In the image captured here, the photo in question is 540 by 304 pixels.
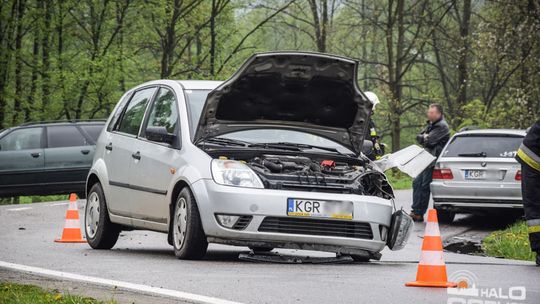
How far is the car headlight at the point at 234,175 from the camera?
9844mm

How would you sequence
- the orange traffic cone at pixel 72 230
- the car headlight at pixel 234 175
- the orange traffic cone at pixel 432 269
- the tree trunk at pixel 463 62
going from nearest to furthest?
the orange traffic cone at pixel 432 269, the car headlight at pixel 234 175, the orange traffic cone at pixel 72 230, the tree trunk at pixel 463 62

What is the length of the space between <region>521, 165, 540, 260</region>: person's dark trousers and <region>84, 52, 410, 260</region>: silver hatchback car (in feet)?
4.35

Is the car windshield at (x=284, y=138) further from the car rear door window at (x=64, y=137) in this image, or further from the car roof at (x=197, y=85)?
the car rear door window at (x=64, y=137)

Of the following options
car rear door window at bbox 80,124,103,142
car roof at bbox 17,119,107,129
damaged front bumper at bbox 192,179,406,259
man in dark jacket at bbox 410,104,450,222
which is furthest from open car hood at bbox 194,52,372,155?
car roof at bbox 17,119,107,129

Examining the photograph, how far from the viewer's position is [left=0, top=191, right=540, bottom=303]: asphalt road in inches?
302

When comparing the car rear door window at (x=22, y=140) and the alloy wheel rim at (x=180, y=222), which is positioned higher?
the alloy wheel rim at (x=180, y=222)

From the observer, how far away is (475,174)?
59.5 ft

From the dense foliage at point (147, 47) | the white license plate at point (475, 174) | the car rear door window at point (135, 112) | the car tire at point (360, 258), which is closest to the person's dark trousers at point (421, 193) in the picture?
the white license plate at point (475, 174)

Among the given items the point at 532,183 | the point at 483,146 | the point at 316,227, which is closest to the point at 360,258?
the point at 316,227

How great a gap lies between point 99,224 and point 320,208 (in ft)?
10.1

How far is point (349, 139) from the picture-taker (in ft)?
36.4

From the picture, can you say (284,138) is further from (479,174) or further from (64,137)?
(64,137)

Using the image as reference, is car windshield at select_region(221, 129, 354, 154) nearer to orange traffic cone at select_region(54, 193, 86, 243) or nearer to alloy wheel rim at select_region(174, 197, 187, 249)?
alloy wheel rim at select_region(174, 197, 187, 249)

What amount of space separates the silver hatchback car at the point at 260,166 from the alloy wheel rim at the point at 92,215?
296 mm
